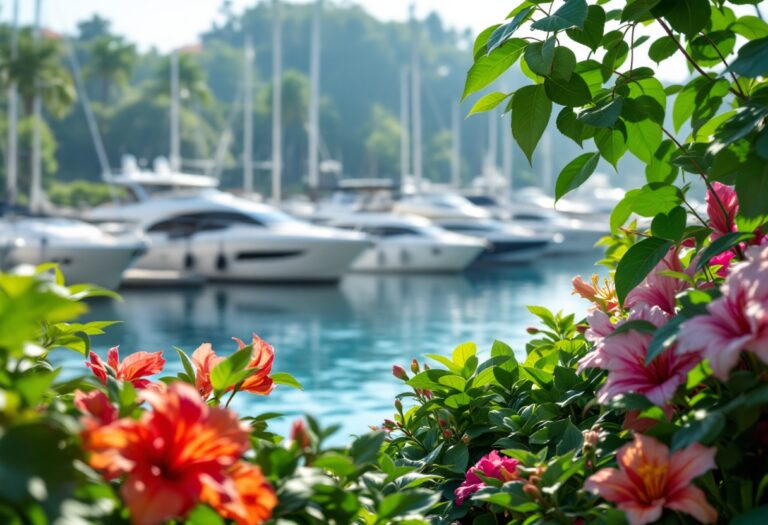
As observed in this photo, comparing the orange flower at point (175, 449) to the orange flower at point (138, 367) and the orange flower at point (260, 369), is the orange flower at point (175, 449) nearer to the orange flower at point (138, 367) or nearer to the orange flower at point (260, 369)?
the orange flower at point (260, 369)

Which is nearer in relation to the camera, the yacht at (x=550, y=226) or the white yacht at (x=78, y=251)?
the white yacht at (x=78, y=251)

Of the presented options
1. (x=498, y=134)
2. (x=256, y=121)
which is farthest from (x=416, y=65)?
(x=498, y=134)

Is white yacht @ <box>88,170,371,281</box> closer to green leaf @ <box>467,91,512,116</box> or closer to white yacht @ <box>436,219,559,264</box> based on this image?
white yacht @ <box>436,219,559,264</box>

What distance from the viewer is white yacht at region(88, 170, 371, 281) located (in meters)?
27.0

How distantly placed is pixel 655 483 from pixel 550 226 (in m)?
44.3

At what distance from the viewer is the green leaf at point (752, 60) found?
1.50 m

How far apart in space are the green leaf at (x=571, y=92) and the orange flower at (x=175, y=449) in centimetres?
93

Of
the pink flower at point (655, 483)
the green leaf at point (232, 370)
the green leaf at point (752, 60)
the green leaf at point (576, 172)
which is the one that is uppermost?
the green leaf at point (752, 60)

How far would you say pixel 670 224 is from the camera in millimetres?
1902

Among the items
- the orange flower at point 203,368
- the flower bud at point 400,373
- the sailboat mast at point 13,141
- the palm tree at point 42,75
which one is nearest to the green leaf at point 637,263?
the flower bud at point 400,373

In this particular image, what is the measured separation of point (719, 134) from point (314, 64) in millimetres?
40299

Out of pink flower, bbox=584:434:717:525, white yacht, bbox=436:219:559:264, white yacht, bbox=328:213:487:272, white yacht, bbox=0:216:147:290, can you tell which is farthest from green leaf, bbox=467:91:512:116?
white yacht, bbox=436:219:559:264

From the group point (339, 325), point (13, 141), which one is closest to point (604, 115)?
point (339, 325)

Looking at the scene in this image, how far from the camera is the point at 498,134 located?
4764 inches
